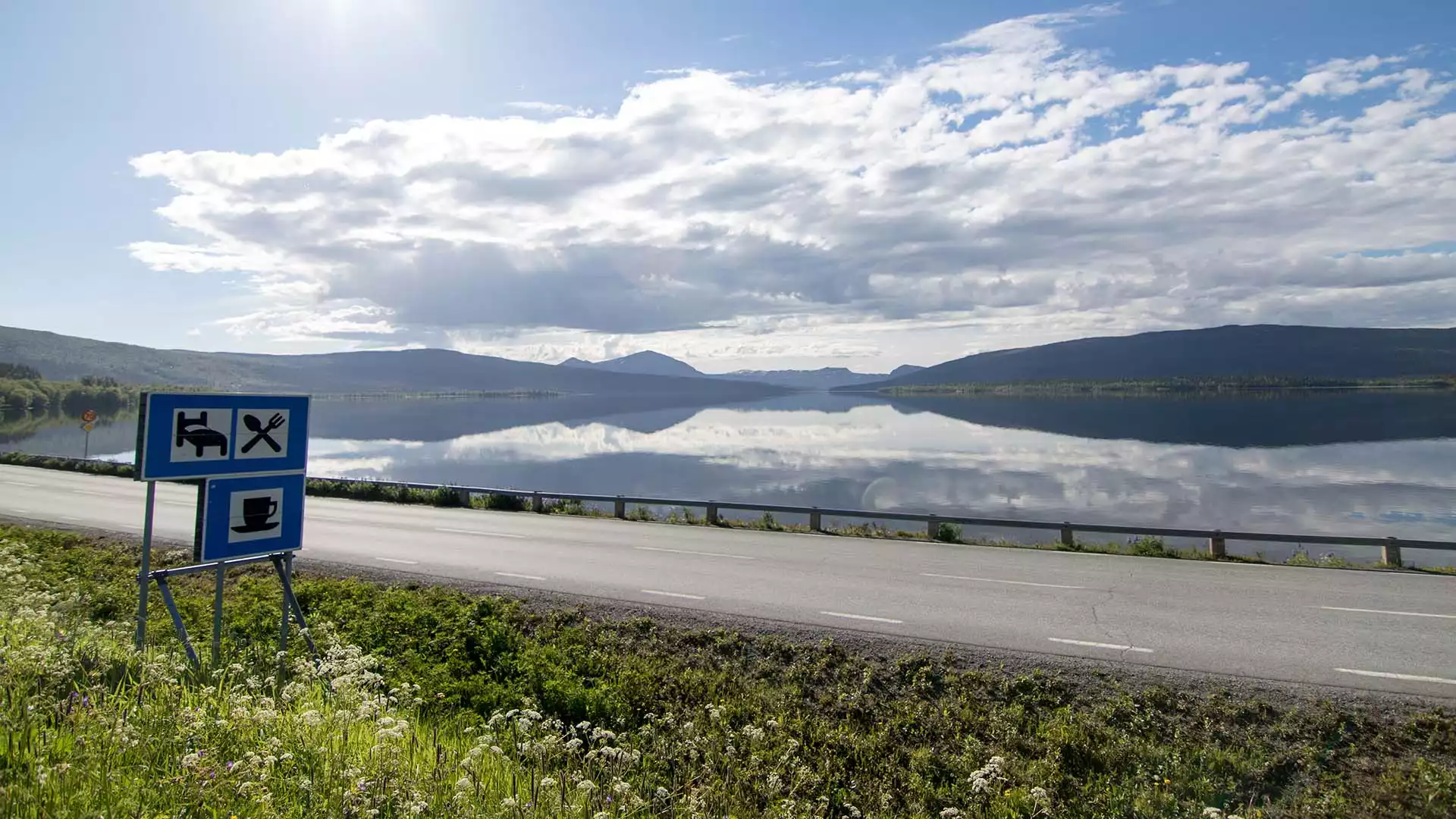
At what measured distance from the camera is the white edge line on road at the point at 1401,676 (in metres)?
9.10

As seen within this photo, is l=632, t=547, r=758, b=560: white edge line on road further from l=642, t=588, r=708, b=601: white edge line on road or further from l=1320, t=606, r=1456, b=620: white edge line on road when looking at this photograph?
l=1320, t=606, r=1456, b=620: white edge line on road

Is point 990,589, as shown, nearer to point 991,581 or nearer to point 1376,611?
point 991,581

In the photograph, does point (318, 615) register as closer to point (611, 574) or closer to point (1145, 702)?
point (611, 574)

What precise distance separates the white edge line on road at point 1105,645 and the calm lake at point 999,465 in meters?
17.9

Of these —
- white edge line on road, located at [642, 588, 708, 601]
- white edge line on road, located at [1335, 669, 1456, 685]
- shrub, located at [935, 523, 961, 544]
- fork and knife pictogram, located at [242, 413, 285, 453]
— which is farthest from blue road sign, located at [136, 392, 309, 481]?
shrub, located at [935, 523, 961, 544]

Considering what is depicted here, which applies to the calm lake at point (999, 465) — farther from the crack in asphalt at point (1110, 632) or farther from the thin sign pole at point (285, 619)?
the thin sign pole at point (285, 619)

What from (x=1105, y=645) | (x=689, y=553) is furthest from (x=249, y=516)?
(x=689, y=553)

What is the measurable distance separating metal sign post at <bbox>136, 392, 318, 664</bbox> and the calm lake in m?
24.5

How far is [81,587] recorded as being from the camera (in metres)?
12.4

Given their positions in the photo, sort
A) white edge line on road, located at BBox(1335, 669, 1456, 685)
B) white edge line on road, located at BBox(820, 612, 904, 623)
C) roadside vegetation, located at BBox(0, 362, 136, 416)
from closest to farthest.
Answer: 1. white edge line on road, located at BBox(1335, 669, 1456, 685)
2. white edge line on road, located at BBox(820, 612, 904, 623)
3. roadside vegetation, located at BBox(0, 362, 136, 416)

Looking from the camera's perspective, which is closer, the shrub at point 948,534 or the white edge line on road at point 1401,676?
the white edge line on road at point 1401,676

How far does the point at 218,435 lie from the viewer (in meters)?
7.72

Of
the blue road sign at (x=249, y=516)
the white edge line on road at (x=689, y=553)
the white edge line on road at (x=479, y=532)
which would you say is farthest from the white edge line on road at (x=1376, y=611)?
the white edge line on road at (x=479, y=532)

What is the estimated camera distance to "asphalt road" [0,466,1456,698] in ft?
33.6
